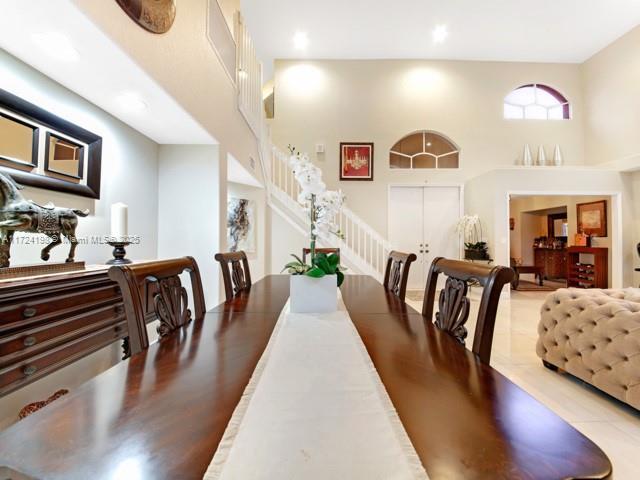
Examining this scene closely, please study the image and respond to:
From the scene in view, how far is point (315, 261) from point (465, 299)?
591 mm

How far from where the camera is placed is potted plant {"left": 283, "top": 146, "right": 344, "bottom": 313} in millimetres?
1280

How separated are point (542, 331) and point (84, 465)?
10.2ft

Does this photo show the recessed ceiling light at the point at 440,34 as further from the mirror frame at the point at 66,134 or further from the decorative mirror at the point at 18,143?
the decorative mirror at the point at 18,143

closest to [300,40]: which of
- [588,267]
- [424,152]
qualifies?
[424,152]

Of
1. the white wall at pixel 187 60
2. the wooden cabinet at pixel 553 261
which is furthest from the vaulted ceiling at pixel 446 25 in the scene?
the wooden cabinet at pixel 553 261

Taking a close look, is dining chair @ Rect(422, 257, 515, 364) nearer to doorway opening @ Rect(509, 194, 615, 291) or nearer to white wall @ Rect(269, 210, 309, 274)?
white wall @ Rect(269, 210, 309, 274)

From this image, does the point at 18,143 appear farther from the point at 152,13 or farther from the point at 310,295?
the point at 310,295

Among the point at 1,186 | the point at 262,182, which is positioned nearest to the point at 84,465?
the point at 1,186

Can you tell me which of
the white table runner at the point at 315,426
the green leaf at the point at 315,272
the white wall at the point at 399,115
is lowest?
the white table runner at the point at 315,426

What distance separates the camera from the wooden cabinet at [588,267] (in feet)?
19.6

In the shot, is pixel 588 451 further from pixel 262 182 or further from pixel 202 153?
pixel 262 182

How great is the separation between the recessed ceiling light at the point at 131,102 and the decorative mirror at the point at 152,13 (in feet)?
1.45

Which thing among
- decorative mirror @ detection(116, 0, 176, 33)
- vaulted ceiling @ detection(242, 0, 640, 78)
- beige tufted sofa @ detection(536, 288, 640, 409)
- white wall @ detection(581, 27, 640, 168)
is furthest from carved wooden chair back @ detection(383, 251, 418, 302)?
white wall @ detection(581, 27, 640, 168)

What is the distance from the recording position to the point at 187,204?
3078 millimetres
